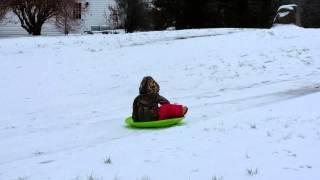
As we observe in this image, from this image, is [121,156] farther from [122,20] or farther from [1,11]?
[122,20]

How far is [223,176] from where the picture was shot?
21.0 ft

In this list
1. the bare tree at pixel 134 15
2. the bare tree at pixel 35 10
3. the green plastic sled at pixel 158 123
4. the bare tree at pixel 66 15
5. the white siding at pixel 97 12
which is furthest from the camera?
the white siding at pixel 97 12

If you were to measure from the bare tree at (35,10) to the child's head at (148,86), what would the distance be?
23.2 metres

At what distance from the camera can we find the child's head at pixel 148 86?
10.4 meters

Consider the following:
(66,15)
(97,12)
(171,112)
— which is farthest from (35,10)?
(171,112)

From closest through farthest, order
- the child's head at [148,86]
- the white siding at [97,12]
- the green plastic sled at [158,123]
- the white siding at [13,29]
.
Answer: the green plastic sled at [158,123]
the child's head at [148,86]
the white siding at [13,29]
the white siding at [97,12]

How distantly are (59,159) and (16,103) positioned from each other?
7.18 metres

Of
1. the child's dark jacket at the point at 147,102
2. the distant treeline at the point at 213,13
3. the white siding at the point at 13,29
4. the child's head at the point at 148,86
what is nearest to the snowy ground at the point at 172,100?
the child's dark jacket at the point at 147,102

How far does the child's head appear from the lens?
34.2ft

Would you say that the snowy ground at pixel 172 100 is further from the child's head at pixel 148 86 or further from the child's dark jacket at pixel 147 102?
the child's head at pixel 148 86

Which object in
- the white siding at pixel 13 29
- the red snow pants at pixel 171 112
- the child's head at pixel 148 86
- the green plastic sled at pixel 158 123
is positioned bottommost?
the white siding at pixel 13 29

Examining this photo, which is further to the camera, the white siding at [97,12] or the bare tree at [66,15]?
the white siding at [97,12]

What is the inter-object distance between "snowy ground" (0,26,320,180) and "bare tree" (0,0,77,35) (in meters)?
7.45

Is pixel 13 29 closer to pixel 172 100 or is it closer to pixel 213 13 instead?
pixel 213 13
